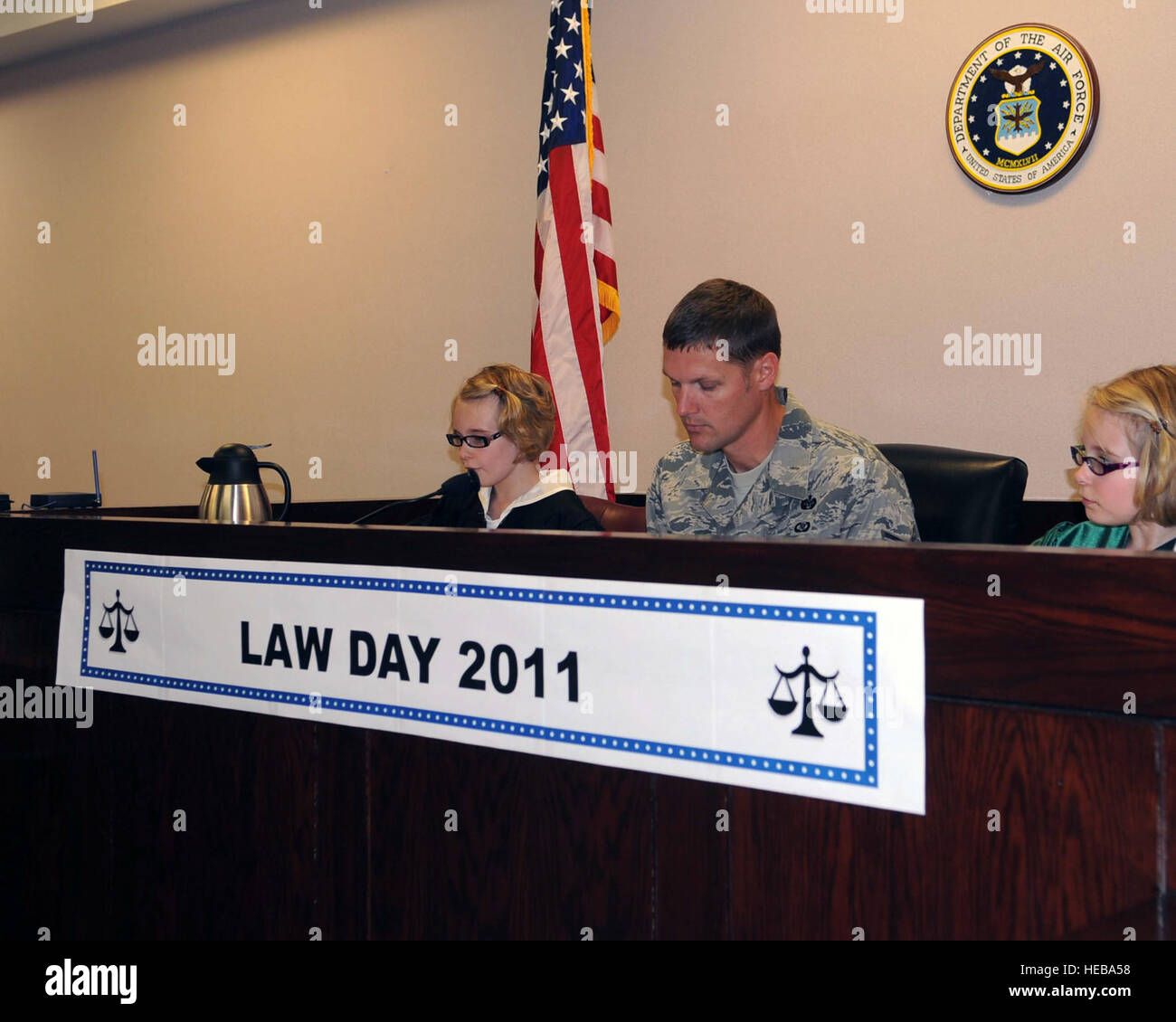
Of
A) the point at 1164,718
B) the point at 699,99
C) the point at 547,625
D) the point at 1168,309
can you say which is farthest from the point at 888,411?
the point at 1164,718

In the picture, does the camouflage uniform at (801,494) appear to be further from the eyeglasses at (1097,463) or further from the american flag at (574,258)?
the american flag at (574,258)

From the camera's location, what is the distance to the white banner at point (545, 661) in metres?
1.32

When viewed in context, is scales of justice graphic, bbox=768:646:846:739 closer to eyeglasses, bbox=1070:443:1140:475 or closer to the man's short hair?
eyeglasses, bbox=1070:443:1140:475

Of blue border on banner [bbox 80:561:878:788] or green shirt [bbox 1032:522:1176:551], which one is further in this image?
green shirt [bbox 1032:522:1176:551]

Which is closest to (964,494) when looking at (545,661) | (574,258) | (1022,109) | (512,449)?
(512,449)

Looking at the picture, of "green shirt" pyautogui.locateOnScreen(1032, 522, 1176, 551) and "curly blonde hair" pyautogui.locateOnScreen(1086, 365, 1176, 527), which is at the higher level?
"curly blonde hair" pyautogui.locateOnScreen(1086, 365, 1176, 527)

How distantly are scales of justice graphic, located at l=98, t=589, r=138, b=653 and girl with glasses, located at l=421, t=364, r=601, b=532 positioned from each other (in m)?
0.70

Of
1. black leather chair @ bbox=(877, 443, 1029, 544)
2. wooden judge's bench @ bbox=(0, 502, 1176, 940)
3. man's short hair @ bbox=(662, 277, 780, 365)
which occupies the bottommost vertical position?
wooden judge's bench @ bbox=(0, 502, 1176, 940)

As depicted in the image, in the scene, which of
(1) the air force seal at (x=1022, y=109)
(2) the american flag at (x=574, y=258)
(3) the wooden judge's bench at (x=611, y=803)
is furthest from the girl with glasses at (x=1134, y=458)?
(2) the american flag at (x=574, y=258)

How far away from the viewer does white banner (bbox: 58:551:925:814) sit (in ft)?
4.33

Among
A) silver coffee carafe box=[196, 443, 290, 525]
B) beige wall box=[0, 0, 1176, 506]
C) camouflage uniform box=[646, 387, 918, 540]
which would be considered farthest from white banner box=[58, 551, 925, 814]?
beige wall box=[0, 0, 1176, 506]

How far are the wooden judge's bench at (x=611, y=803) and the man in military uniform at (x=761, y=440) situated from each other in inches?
25.1

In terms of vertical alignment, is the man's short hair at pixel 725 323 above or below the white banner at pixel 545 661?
above

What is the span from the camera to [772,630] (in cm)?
138
